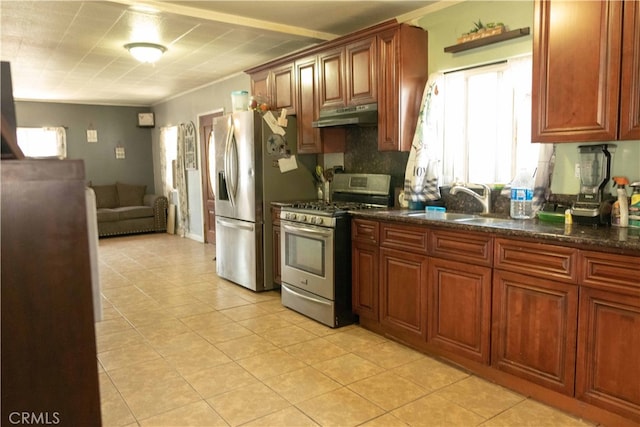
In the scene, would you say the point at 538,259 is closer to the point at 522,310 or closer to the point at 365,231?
the point at 522,310

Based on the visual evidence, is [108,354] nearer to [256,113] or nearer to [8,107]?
[8,107]

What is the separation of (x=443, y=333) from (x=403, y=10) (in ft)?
8.19

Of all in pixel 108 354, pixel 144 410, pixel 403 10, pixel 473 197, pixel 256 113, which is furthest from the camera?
pixel 256 113

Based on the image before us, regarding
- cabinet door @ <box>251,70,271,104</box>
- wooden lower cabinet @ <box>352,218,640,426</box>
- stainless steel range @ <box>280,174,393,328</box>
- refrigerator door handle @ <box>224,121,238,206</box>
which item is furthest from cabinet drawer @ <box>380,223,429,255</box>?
cabinet door @ <box>251,70,271,104</box>

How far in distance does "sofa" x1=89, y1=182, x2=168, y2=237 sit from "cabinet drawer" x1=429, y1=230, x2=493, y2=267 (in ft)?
22.3

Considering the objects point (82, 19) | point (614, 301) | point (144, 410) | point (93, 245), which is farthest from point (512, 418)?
point (82, 19)

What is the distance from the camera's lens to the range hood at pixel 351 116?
3.68m

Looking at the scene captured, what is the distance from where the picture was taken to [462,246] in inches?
107

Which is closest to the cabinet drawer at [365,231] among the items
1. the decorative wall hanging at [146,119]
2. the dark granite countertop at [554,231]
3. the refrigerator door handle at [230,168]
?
the dark granite countertop at [554,231]

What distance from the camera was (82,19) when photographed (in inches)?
149

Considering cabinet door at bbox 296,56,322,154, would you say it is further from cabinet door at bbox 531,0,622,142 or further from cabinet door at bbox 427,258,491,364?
cabinet door at bbox 531,0,622,142

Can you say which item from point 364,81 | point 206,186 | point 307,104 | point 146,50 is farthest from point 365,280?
point 206,186

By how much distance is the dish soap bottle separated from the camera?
245cm

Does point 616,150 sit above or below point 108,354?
above
